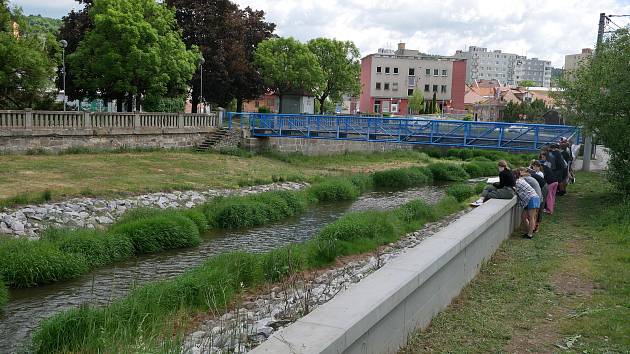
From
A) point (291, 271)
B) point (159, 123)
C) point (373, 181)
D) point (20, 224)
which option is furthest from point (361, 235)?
point (159, 123)

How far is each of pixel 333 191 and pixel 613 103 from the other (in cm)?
1168

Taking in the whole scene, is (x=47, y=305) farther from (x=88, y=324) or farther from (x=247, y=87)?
(x=247, y=87)

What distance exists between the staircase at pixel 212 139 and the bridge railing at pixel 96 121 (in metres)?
0.59

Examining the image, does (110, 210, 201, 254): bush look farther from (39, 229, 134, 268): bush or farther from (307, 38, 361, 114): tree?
(307, 38, 361, 114): tree

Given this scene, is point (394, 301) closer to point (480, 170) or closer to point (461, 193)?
point (461, 193)

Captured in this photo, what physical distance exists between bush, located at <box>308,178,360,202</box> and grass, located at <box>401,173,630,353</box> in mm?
12734

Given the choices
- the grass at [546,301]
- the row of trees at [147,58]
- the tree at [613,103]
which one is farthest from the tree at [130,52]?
the grass at [546,301]

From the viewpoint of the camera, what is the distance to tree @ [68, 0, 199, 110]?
97.2 feet

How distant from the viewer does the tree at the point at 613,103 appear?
48.8 ft

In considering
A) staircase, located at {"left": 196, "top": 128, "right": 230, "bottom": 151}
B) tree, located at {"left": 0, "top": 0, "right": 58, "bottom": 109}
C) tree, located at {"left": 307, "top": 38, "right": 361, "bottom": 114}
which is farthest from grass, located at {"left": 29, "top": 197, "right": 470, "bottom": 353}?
tree, located at {"left": 307, "top": 38, "right": 361, "bottom": 114}

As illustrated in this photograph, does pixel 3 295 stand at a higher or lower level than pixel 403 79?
lower

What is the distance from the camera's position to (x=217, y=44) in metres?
40.8

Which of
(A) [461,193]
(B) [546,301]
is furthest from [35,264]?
(A) [461,193]

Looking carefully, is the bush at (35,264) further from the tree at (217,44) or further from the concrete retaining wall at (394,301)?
the tree at (217,44)
